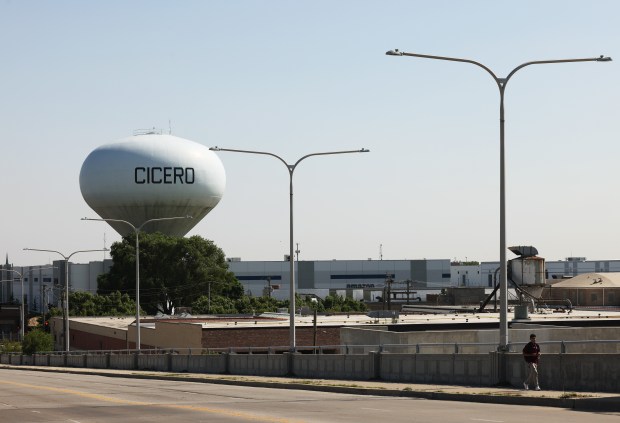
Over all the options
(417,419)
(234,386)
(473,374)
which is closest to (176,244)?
(234,386)

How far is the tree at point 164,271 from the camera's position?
5418 inches

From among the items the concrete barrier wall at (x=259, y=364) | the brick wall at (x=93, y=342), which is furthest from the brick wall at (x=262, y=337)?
the concrete barrier wall at (x=259, y=364)

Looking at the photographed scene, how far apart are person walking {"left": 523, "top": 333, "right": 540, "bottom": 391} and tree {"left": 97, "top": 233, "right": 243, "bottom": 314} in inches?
4278

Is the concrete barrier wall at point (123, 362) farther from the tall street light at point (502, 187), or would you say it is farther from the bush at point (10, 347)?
the bush at point (10, 347)

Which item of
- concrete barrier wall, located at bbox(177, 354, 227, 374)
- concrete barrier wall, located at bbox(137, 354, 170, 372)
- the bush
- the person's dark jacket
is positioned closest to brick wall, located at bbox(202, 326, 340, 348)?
concrete barrier wall, located at bbox(137, 354, 170, 372)

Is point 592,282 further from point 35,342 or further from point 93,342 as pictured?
point 35,342

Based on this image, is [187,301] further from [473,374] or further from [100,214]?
[473,374]

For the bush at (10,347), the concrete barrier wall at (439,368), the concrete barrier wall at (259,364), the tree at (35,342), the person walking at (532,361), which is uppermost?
the person walking at (532,361)

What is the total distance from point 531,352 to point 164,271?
111565 millimetres

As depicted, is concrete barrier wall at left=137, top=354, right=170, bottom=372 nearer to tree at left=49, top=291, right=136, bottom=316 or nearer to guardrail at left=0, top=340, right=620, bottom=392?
guardrail at left=0, top=340, right=620, bottom=392

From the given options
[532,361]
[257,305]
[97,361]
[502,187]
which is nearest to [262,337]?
[97,361]

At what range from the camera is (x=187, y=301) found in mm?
140000

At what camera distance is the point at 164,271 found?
138 metres

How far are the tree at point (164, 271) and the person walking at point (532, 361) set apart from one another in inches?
4278
